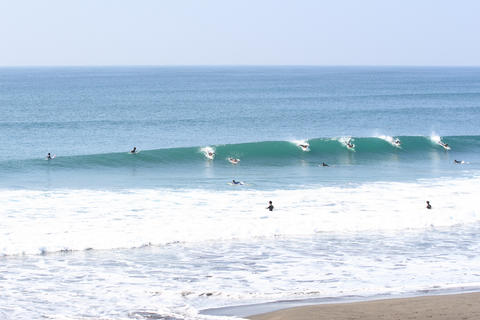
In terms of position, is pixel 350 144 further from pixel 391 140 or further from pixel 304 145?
pixel 391 140

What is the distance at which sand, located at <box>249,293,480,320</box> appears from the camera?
1355cm

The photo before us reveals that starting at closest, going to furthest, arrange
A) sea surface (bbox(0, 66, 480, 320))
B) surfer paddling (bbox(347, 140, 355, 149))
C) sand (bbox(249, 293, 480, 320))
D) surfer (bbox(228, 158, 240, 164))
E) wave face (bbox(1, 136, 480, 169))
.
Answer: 1. sand (bbox(249, 293, 480, 320))
2. sea surface (bbox(0, 66, 480, 320))
3. wave face (bbox(1, 136, 480, 169))
4. surfer (bbox(228, 158, 240, 164))
5. surfer paddling (bbox(347, 140, 355, 149))

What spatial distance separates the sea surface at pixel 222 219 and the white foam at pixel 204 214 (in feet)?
0.26

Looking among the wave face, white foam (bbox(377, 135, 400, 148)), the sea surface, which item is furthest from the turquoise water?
white foam (bbox(377, 135, 400, 148))

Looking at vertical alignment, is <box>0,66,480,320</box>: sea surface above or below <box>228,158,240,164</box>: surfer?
below

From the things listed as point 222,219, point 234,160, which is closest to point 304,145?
point 234,160

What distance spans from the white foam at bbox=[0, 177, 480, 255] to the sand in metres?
7.68

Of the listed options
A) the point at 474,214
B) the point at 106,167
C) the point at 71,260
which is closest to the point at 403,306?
the point at 71,260

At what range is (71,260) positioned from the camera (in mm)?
18688

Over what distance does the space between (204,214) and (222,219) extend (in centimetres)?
104

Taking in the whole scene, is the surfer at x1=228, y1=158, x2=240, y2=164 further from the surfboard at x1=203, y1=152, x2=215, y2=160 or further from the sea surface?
the surfboard at x1=203, y1=152, x2=215, y2=160

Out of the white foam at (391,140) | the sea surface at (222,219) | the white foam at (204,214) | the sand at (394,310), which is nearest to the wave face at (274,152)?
the white foam at (391,140)

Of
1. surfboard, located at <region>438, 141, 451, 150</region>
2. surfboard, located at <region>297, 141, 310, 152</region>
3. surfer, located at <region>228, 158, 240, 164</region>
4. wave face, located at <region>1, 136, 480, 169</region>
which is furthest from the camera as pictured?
surfboard, located at <region>438, 141, 451, 150</region>

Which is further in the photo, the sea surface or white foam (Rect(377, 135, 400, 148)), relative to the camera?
white foam (Rect(377, 135, 400, 148))
